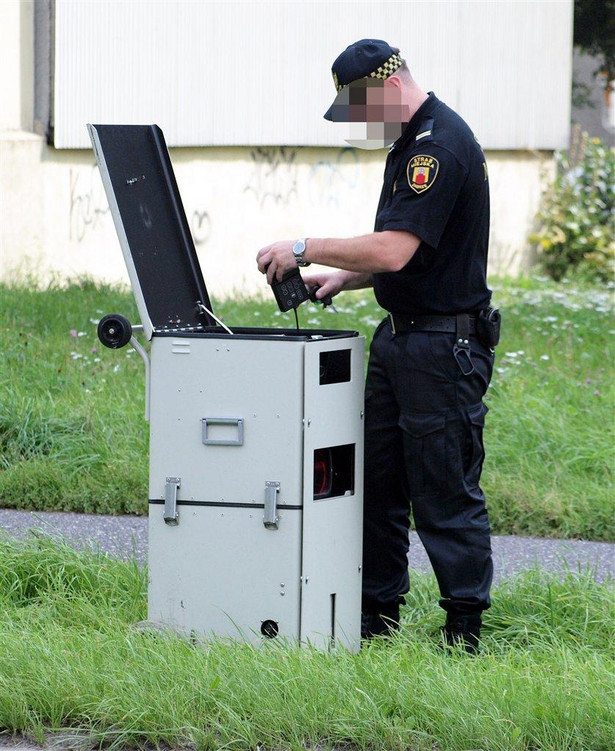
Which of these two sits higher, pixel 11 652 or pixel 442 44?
pixel 442 44

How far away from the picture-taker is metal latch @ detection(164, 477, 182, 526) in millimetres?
3469

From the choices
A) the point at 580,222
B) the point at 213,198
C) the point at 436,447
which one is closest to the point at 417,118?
the point at 436,447

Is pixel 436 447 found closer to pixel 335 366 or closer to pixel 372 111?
pixel 335 366

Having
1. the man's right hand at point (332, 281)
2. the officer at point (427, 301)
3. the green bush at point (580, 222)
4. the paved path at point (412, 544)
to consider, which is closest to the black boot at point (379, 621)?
the officer at point (427, 301)

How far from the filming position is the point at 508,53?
44.3ft

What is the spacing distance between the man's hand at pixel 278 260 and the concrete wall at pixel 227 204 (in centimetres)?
749

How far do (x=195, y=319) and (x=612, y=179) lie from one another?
1104 cm

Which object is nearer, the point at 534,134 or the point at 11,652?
the point at 11,652

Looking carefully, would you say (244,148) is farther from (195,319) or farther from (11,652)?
(11,652)

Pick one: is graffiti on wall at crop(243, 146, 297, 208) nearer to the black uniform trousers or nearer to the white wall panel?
the white wall panel

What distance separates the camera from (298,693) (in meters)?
3.06

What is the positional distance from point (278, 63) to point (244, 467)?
30.1ft

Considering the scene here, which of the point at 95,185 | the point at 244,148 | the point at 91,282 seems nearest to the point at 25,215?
the point at 95,185

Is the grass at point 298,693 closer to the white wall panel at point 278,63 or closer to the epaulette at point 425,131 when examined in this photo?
the epaulette at point 425,131
